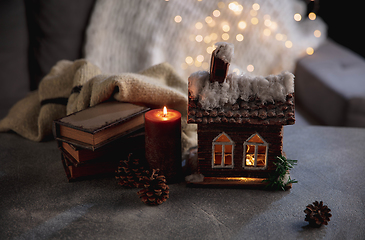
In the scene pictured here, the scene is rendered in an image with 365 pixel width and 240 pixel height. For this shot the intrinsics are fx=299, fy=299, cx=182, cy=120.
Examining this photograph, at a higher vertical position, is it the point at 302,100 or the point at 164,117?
the point at 164,117

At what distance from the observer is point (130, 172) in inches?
31.7

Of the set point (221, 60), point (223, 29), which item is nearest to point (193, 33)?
point (223, 29)

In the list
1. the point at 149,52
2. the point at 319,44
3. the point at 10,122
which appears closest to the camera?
the point at 10,122

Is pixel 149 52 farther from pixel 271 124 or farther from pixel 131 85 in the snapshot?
pixel 271 124

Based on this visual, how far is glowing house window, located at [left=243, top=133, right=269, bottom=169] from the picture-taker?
2.50 ft

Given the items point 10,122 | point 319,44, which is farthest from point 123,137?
point 319,44

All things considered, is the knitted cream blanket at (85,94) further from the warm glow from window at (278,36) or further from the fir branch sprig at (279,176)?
the warm glow from window at (278,36)

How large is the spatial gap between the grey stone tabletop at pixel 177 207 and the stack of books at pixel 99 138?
4 cm

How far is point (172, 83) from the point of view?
45.3 inches

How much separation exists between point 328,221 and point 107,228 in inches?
19.3

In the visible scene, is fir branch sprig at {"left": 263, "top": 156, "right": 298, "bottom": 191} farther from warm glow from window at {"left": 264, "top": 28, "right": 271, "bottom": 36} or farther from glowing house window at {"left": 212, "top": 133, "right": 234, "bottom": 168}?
warm glow from window at {"left": 264, "top": 28, "right": 271, "bottom": 36}

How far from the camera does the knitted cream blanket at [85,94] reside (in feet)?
3.06

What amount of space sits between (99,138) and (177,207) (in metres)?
0.27

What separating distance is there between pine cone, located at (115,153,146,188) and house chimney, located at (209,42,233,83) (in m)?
0.31
